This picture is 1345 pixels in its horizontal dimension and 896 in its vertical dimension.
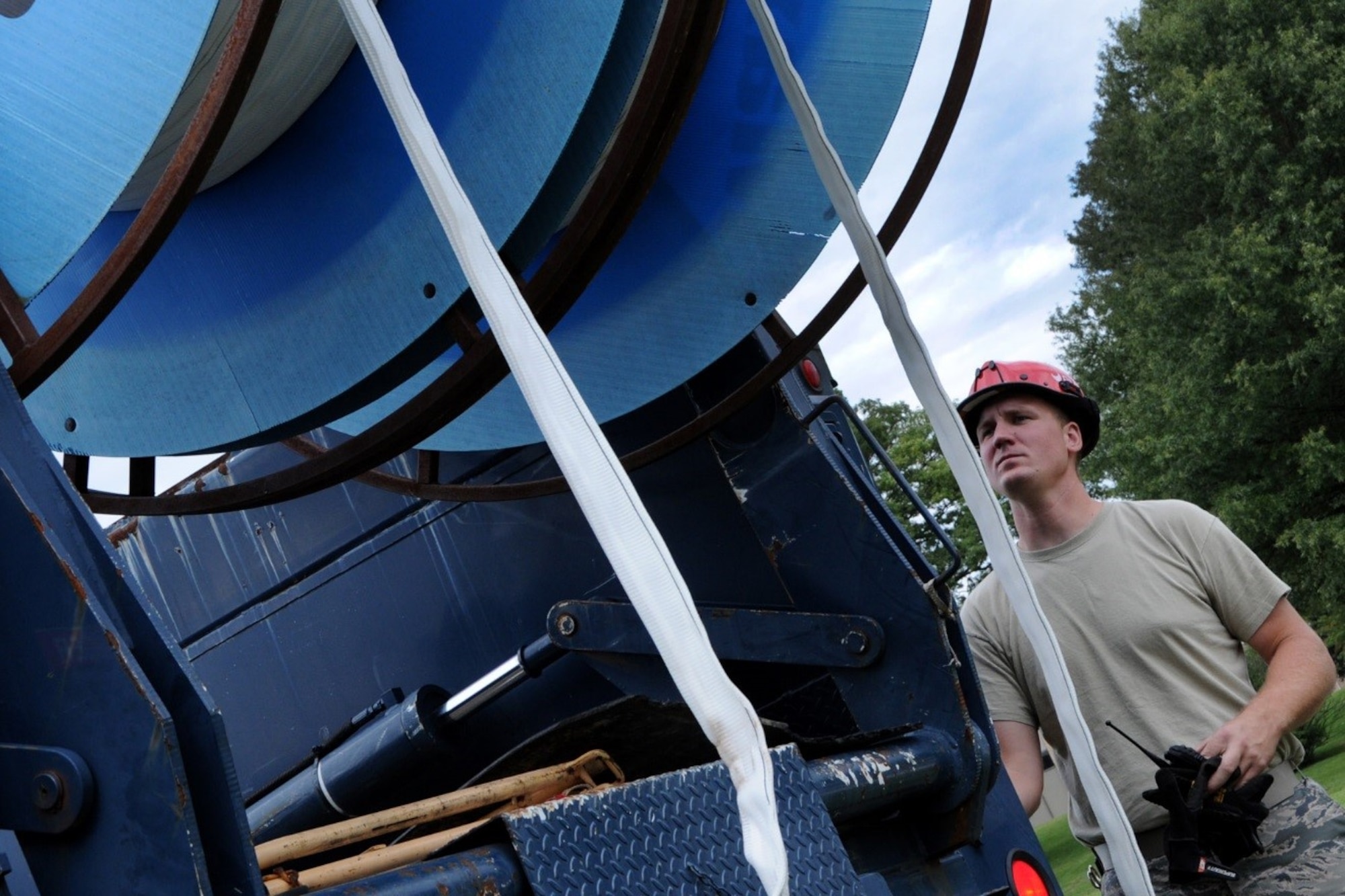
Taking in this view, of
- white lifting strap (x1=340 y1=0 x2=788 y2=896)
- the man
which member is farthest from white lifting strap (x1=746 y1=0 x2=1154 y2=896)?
the man

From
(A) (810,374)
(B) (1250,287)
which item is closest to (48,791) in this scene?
(A) (810,374)

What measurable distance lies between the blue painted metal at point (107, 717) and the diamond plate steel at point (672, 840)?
47 cm

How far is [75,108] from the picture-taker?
77.9 inches

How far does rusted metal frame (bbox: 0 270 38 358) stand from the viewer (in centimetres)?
191

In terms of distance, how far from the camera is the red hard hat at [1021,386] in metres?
3.15

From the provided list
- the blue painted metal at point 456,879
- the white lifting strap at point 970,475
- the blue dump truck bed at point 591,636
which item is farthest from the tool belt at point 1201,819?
the blue painted metal at point 456,879

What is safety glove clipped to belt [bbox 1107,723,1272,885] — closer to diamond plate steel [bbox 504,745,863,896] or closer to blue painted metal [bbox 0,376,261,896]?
diamond plate steel [bbox 504,745,863,896]

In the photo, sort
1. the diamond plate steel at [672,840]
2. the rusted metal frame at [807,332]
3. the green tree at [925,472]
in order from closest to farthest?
the diamond plate steel at [672,840]
the rusted metal frame at [807,332]
the green tree at [925,472]

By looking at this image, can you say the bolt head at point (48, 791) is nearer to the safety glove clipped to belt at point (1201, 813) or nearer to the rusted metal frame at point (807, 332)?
the rusted metal frame at point (807, 332)

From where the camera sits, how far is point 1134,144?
70.8ft

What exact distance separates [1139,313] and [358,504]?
17598 mm

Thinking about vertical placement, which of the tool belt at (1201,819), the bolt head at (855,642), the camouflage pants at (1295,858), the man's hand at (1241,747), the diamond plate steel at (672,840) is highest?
the bolt head at (855,642)

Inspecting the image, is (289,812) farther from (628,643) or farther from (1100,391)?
(1100,391)

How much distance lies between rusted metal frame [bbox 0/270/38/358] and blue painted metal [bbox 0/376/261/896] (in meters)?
0.46
